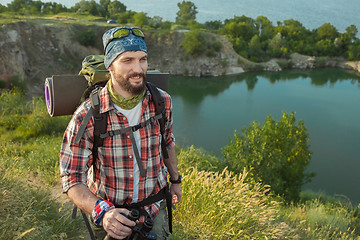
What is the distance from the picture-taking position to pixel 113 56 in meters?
1.74

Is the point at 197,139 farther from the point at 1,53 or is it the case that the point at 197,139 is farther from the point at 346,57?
the point at 346,57

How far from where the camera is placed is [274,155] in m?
9.39

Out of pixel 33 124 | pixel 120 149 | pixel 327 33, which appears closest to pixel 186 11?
pixel 327 33

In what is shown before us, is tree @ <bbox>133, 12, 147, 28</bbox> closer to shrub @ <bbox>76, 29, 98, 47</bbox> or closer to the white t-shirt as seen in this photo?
shrub @ <bbox>76, 29, 98, 47</bbox>

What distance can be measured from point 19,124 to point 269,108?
18.2 m

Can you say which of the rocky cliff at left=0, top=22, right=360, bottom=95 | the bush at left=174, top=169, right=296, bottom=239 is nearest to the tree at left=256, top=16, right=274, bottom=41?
the rocky cliff at left=0, top=22, right=360, bottom=95

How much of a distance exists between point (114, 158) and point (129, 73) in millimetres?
521

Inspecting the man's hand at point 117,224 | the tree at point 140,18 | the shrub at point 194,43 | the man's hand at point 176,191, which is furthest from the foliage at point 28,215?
the tree at point 140,18

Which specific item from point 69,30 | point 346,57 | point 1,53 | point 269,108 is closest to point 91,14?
point 69,30

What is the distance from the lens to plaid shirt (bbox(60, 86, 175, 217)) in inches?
65.7

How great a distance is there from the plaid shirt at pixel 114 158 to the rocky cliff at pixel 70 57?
1627 cm

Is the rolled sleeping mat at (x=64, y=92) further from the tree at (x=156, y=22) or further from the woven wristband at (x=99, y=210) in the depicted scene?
the tree at (x=156, y=22)

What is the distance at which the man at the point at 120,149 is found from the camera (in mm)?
1653

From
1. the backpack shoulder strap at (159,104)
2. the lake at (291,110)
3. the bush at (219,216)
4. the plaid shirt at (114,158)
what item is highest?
the backpack shoulder strap at (159,104)
